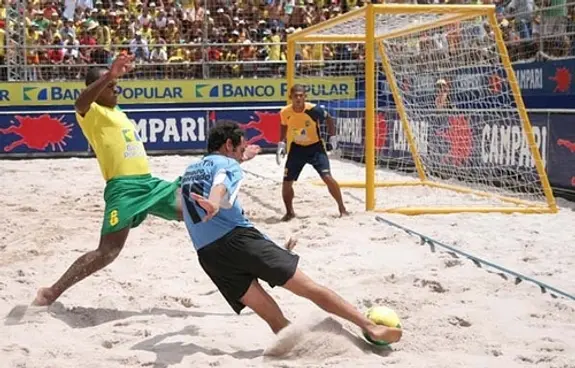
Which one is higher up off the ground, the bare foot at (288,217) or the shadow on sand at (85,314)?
the shadow on sand at (85,314)

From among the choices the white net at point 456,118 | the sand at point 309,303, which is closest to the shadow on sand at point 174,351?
the sand at point 309,303

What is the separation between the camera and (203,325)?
538cm

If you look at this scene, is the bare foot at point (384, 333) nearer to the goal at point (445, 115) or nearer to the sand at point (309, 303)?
the sand at point (309, 303)

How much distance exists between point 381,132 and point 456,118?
10.5 feet

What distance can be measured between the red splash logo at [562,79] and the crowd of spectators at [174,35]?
22.8 ft

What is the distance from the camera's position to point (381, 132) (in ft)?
52.6

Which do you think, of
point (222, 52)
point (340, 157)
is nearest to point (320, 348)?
point (340, 157)

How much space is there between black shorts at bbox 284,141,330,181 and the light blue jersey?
5171 millimetres

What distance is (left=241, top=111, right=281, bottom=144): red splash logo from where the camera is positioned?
19.5 m

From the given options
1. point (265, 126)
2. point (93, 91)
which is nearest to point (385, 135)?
point (265, 126)

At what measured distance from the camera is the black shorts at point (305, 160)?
10000 mm

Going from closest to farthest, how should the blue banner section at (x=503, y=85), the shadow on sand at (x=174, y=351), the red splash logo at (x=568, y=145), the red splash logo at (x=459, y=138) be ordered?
the shadow on sand at (x=174, y=351) → the red splash logo at (x=568, y=145) → the blue banner section at (x=503, y=85) → the red splash logo at (x=459, y=138)

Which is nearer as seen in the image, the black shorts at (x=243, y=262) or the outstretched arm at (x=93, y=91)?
the black shorts at (x=243, y=262)

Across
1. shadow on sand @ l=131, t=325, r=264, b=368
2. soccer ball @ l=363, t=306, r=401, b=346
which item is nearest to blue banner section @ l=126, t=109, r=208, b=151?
shadow on sand @ l=131, t=325, r=264, b=368
